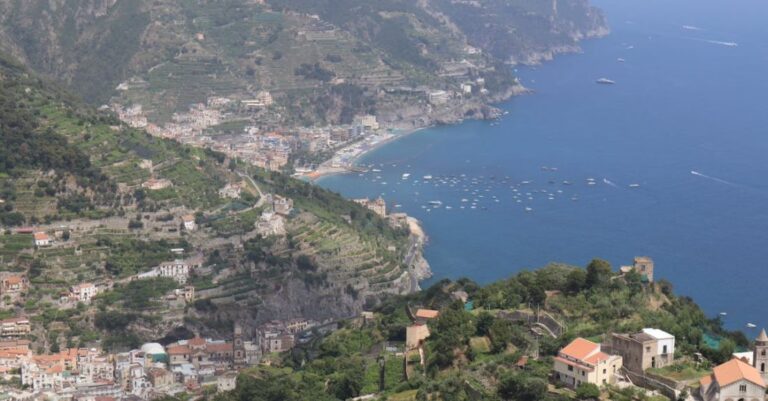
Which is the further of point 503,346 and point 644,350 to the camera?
point 503,346

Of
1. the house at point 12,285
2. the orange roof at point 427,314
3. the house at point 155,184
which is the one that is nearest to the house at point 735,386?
the orange roof at point 427,314

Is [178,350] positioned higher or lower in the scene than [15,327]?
lower

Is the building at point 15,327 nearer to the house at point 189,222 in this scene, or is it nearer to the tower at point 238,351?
the tower at point 238,351

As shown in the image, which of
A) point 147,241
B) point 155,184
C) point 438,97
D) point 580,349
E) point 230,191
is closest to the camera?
point 580,349

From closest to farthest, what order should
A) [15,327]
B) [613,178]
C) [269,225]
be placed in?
1. [15,327]
2. [269,225]
3. [613,178]

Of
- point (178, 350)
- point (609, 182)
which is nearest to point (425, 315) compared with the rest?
point (178, 350)

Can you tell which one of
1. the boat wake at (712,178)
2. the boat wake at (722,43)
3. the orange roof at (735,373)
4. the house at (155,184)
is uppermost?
the orange roof at (735,373)

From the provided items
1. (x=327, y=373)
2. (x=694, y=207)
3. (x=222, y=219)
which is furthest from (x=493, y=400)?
(x=694, y=207)

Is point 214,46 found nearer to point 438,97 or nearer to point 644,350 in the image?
point 438,97
